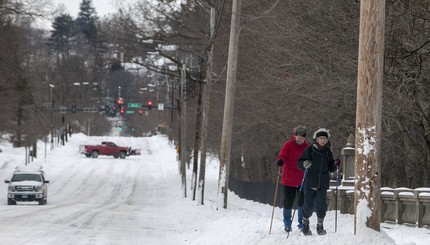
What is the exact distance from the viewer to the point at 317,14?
28.5 meters

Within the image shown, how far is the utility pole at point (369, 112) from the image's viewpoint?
1272cm

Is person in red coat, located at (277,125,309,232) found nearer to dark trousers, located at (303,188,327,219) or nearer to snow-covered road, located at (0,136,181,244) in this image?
dark trousers, located at (303,188,327,219)

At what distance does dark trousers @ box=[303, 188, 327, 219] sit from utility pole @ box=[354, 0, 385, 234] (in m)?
2.00

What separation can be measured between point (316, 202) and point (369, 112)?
2870mm

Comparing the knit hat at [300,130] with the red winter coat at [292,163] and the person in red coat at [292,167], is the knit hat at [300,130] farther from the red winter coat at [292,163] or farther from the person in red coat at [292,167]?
the red winter coat at [292,163]

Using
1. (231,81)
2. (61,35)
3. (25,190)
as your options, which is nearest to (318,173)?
(231,81)

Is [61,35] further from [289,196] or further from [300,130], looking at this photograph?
[300,130]

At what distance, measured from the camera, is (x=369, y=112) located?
1283 cm

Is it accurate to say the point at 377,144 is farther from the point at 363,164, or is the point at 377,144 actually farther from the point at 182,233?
the point at 182,233

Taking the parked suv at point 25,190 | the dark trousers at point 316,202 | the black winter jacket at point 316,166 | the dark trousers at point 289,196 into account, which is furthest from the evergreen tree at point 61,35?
the black winter jacket at point 316,166

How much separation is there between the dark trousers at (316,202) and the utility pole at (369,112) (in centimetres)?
200

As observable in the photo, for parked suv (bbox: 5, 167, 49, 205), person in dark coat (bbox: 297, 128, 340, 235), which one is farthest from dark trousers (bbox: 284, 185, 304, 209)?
parked suv (bbox: 5, 167, 49, 205)

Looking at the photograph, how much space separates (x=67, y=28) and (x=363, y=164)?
188 m

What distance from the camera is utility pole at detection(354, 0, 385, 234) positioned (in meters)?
12.7
